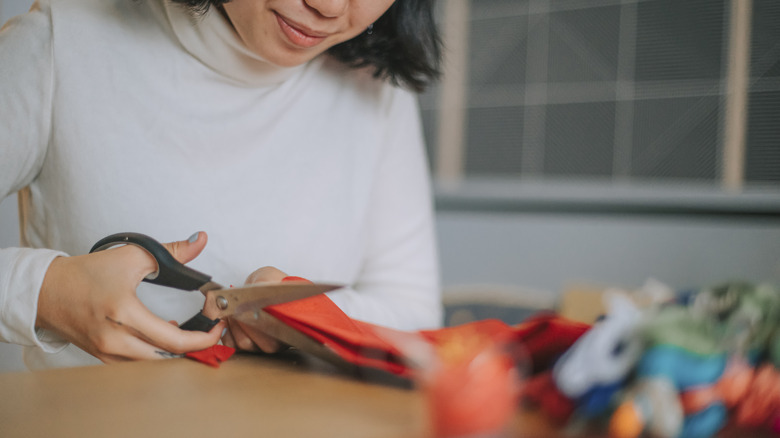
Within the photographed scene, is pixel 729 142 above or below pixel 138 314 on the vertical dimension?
above

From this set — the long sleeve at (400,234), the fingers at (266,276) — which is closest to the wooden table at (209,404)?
the fingers at (266,276)

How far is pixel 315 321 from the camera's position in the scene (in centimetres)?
60

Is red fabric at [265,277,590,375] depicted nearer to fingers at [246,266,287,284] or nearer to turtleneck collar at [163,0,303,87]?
fingers at [246,266,287,284]

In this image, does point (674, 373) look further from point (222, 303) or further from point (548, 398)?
point (222, 303)

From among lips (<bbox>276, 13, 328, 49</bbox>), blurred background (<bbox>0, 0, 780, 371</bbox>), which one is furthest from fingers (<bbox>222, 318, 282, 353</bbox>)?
blurred background (<bbox>0, 0, 780, 371</bbox>)

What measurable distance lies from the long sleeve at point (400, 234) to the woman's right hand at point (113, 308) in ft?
1.53

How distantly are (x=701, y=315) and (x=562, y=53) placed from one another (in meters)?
2.14

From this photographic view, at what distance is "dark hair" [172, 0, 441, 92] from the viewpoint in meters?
1.04

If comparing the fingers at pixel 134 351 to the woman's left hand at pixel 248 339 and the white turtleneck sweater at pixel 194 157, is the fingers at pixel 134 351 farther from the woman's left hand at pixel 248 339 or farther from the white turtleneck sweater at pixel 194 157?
the white turtleneck sweater at pixel 194 157

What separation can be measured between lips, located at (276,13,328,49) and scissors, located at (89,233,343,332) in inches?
12.5

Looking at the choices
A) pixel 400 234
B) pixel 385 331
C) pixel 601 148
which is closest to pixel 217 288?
pixel 385 331

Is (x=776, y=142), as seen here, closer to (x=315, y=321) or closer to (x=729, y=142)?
(x=729, y=142)

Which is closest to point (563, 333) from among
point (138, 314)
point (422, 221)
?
point (138, 314)

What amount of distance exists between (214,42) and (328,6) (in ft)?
0.78
